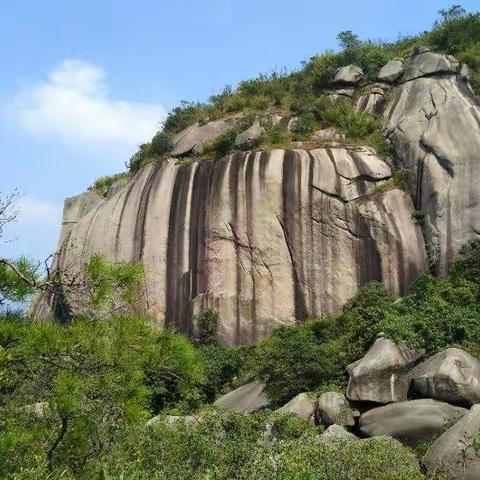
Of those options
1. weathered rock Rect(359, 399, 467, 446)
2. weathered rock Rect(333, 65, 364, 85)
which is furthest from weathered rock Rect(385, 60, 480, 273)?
weathered rock Rect(359, 399, 467, 446)

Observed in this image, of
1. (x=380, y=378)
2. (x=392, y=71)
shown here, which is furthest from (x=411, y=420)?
(x=392, y=71)

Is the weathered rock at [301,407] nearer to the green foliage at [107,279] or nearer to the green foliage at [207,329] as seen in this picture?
the green foliage at [207,329]

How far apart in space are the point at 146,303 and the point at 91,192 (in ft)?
30.3

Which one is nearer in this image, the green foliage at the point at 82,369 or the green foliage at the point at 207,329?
the green foliage at the point at 82,369

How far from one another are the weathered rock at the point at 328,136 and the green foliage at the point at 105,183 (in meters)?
9.26

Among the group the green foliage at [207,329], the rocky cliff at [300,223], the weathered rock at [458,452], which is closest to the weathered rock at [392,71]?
the rocky cliff at [300,223]

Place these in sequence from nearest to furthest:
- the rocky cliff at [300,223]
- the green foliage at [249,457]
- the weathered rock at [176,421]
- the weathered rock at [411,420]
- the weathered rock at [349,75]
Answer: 1. the green foliage at [249,457]
2. the weathered rock at [176,421]
3. the weathered rock at [411,420]
4. the rocky cliff at [300,223]
5. the weathered rock at [349,75]

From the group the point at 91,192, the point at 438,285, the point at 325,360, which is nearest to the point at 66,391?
the point at 325,360

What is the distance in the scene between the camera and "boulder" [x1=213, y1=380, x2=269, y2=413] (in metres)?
19.6

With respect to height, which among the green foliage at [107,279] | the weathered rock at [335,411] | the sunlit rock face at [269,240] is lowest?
the weathered rock at [335,411]

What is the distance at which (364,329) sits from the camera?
1983cm

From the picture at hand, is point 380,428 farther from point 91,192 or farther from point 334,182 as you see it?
point 91,192

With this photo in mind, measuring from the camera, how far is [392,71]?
96.7 feet

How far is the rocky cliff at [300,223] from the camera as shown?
23812mm
